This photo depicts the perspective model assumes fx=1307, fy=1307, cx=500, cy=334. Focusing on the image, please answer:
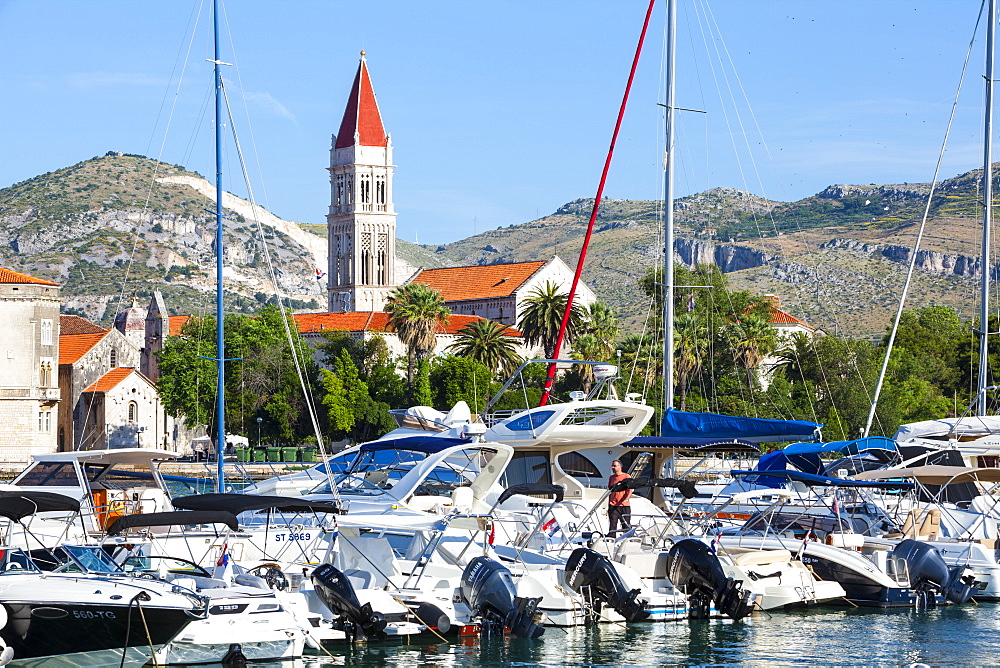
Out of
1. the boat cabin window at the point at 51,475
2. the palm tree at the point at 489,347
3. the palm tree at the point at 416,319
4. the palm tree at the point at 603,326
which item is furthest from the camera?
the palm tree at the point at 416,319

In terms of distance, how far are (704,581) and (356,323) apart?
79804 mm

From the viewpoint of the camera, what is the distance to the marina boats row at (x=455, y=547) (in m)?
16.4

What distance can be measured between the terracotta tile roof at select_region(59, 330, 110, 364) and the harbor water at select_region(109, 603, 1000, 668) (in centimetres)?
6997

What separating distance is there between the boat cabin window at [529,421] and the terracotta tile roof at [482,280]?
258ft

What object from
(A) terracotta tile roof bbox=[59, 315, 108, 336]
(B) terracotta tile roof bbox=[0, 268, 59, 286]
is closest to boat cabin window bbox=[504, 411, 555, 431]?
(B) terracotta tile roof bbox=[0, 268, 59, 286]

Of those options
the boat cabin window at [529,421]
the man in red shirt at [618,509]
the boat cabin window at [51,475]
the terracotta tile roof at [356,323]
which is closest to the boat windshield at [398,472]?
the boat cabin window at [529,421]

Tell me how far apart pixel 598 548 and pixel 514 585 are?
8.33ft

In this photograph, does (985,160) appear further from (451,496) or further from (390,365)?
(390,365)

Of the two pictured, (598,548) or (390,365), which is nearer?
(598,548)

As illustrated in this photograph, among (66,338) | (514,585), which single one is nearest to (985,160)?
(514,585)

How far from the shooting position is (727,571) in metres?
21.5

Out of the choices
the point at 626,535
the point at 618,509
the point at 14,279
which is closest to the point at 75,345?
the point at 14,279

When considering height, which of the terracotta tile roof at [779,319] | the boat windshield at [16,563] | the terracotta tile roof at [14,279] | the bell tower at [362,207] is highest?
the bell tower at [362,207]

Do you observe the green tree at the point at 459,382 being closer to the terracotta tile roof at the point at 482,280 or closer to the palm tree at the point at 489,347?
the palm tree at the point at 489,347
